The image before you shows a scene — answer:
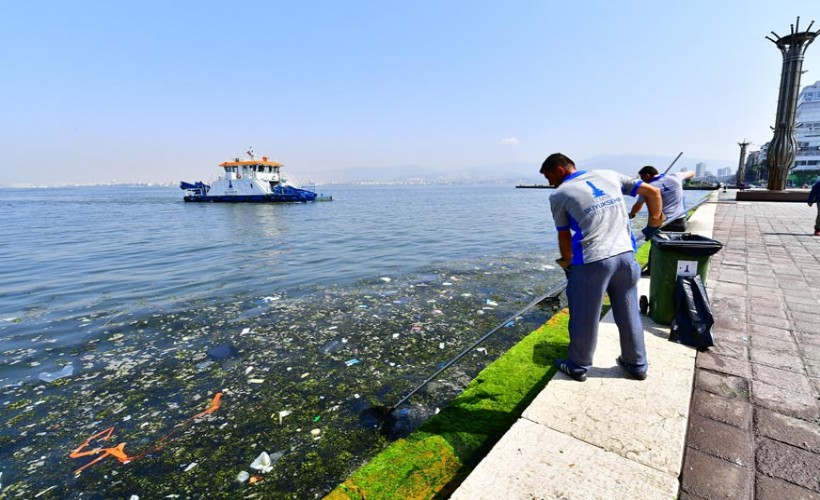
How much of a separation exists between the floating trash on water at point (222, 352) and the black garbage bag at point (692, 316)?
5190mm

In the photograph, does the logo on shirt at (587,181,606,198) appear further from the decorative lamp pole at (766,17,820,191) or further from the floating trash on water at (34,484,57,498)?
the decorative lamp pole at (766,17,820,191)

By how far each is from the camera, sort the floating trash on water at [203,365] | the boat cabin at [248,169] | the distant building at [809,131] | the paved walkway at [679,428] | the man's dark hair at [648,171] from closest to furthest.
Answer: the paved walkway at [679,428] → the floating trash on water at [203,365] → the man's dark hair at [648,171] → the boat cabin at [248,169] → the distant building at [809,131]

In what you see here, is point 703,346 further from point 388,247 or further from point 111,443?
point 388,247

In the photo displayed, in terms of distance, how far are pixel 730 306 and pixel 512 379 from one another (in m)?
3.29

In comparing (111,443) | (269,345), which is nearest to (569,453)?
(111,443)

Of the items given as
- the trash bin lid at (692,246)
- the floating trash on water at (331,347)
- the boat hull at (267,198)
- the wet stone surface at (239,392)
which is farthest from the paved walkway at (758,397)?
the boat hull at (267,198)

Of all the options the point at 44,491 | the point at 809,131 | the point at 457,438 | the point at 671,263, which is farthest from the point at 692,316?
the point at 809,131

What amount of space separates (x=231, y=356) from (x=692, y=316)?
5275 millimetres

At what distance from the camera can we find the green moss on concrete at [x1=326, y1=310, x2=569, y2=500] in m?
2.26

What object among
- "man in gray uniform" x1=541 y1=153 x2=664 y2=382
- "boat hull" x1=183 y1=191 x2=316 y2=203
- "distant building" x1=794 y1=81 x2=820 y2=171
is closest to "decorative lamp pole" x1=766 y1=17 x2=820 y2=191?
"man in gray uniform" x1=541 y1=153 x2=664 y2=382

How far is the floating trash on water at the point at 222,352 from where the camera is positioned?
4.95 meters

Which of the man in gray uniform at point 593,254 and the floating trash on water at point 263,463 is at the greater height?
the man in gray uniform at point 593,254

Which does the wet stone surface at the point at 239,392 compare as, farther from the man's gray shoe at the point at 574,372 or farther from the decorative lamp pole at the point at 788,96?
the decorative lamp pole at the point at 788,96

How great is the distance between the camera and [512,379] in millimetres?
3346
